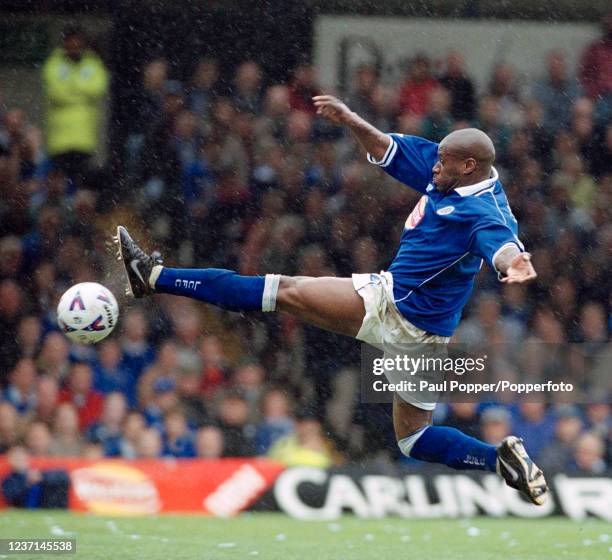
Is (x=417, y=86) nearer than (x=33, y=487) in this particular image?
No

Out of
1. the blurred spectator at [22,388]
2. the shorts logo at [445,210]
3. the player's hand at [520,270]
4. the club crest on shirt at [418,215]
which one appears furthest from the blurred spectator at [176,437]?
the player's hand at [520,270]

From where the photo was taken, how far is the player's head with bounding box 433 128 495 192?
22.2ft

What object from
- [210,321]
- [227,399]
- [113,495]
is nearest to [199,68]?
[210,321]

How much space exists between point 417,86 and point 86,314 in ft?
17.8

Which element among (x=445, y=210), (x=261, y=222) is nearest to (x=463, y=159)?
(x=445, y=210)

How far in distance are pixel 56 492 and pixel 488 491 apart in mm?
3067

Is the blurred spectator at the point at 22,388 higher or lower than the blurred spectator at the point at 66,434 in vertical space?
higher

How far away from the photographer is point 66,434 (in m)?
10.2

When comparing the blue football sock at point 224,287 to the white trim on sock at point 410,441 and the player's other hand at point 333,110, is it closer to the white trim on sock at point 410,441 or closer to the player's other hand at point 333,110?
the player's other hand at point 333,110

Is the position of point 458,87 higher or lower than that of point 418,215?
higher

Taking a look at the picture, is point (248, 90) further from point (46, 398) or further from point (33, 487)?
point (33, 487)

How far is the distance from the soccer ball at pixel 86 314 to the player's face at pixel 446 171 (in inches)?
71.1

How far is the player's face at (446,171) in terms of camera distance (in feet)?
22.3

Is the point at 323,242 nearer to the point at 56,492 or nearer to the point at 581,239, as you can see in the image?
the point at 581,239
